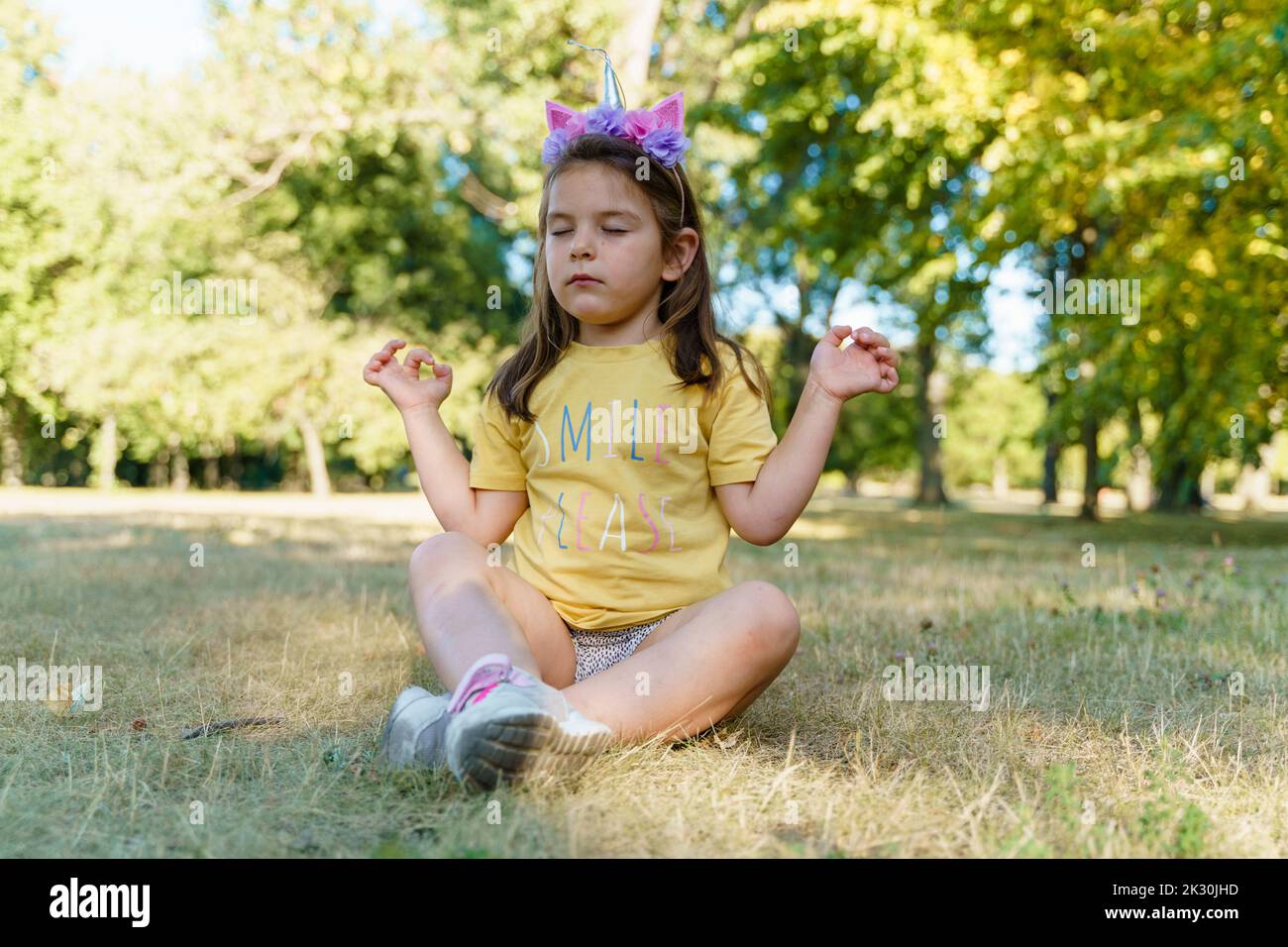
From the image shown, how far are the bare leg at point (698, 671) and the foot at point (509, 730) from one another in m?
0.18

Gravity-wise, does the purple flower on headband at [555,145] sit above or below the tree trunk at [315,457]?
above

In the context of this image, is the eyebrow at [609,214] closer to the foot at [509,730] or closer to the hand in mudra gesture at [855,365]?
the hand in mudra gesture at [855,365]

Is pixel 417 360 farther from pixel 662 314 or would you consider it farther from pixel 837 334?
pixel 837 334

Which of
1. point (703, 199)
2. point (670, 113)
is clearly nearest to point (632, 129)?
point (670, 113)

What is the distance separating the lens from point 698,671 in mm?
1999

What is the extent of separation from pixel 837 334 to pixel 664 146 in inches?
25.1

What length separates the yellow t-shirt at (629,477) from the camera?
7.48 ft

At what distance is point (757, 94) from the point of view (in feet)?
34.6

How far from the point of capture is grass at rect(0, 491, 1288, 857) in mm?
1560

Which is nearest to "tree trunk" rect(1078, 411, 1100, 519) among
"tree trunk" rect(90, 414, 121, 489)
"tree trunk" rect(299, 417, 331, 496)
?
"tree trunk" rect(299, 417, 331, 496)

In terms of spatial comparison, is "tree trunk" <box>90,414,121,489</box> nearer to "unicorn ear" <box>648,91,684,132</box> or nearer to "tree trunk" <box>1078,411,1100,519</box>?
"tree trunk" <box>1078,411,1100,519</box>

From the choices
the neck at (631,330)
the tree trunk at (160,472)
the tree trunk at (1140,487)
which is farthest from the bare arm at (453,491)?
the tree trunk at (160,472)
